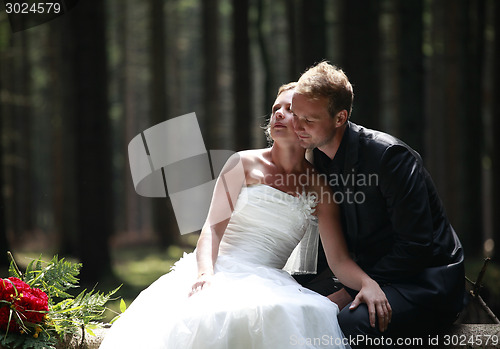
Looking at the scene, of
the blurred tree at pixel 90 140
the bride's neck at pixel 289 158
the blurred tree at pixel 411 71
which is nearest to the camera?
the bride's neck at pixel 289 158

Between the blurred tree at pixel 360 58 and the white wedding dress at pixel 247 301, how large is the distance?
4.51 m

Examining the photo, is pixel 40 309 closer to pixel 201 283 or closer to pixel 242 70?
pixel 201 283

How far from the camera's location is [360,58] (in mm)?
8125

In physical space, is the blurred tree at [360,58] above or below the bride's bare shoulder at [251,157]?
above

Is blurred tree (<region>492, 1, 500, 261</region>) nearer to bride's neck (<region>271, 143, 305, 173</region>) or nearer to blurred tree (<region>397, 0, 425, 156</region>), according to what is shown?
blurred tree (<region>397, 0, 425, 156</region>)

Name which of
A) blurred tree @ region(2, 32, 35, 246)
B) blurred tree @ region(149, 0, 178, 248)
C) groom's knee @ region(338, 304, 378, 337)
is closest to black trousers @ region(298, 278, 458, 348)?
groom's knee @ region(338, 304, 378, 337)

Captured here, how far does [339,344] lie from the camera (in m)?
3.18

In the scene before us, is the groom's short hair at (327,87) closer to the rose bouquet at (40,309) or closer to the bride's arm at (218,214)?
the bride's arm at (218,214)

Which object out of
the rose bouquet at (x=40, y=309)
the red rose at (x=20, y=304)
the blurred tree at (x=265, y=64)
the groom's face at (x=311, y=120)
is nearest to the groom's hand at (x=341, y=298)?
the groom's face at (x=311, y=120)

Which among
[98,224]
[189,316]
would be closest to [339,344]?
[189,316]

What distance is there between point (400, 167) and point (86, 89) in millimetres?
6803

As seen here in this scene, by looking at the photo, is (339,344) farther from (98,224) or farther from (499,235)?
(499,235)

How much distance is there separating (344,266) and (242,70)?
7.74 meters

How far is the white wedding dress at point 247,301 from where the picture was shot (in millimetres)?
3049
